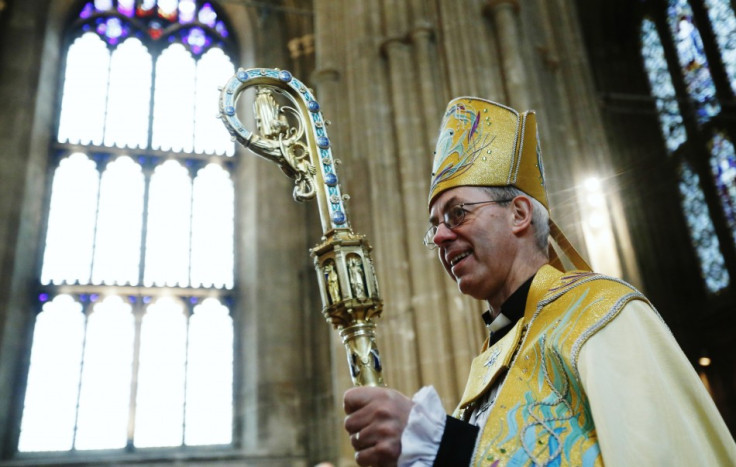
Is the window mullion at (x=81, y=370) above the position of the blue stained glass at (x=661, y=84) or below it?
below

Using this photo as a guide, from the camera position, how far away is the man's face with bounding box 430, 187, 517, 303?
5.53 feet

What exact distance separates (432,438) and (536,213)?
703mm

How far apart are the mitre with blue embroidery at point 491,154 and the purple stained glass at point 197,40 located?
31.9 feet

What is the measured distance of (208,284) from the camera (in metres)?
9.66

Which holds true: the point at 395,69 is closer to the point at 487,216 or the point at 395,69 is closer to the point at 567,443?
the point at 487,216

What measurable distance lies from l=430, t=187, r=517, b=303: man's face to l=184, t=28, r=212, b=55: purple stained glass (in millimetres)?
9998

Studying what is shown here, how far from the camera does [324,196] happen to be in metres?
1.69

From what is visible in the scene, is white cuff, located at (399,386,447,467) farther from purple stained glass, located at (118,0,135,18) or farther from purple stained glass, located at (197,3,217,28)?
purple stained glass, located at (118,0,135,18)

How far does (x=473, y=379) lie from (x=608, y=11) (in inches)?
566

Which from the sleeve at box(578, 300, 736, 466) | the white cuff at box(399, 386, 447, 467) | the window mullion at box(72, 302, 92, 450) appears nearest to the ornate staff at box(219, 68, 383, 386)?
the white cuff at box(399, 386, 447, 467)

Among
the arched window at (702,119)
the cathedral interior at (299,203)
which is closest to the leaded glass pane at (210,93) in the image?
the cathedral interior at (299,203)

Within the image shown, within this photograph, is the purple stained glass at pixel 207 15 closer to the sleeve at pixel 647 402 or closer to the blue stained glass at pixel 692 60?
the blue stained glass at pixel 692 60

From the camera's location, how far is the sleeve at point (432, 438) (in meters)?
1.22

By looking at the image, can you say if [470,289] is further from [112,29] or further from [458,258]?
[112,29]
